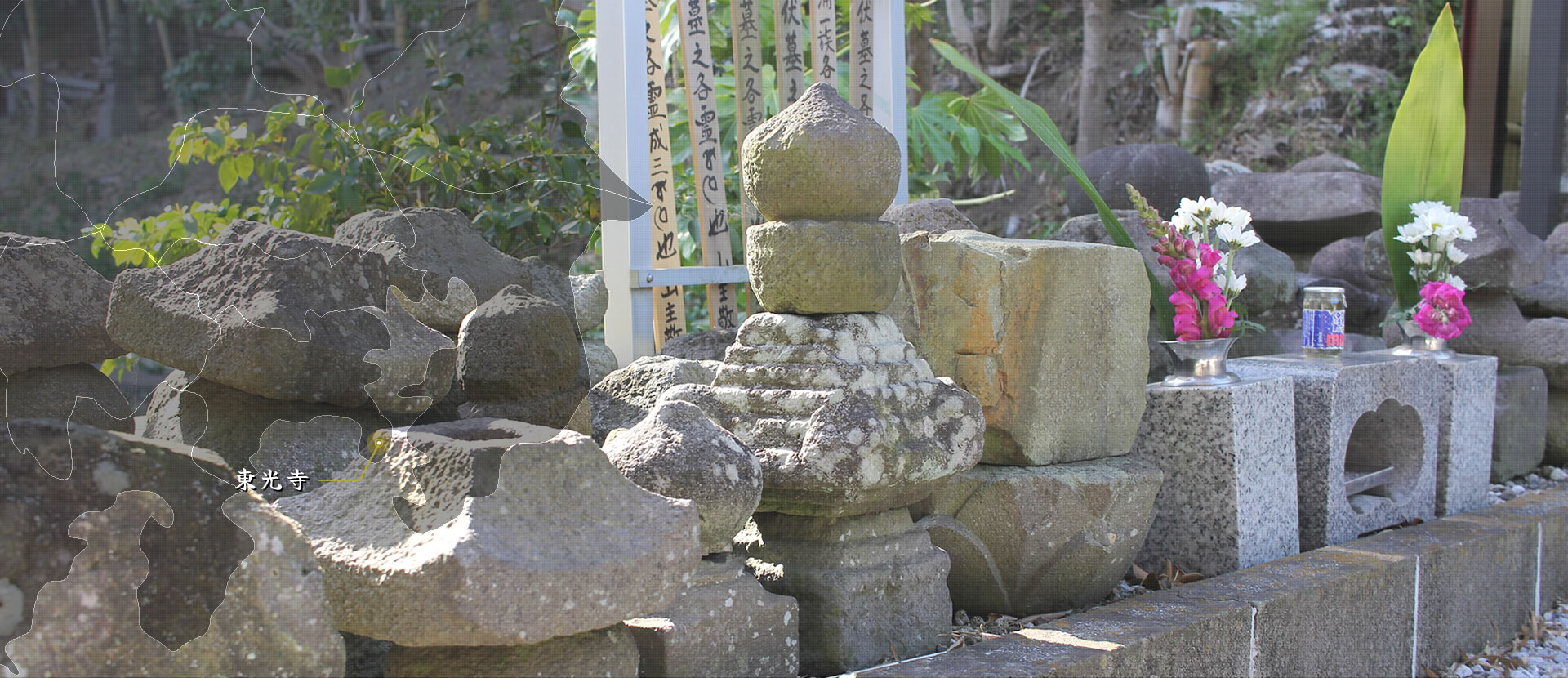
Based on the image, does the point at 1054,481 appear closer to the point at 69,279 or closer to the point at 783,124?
the point at 783,124

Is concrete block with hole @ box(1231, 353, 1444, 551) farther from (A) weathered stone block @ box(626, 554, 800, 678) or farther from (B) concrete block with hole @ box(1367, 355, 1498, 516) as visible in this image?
(A) weathered stone block @ box(626, 554, 800, 678)

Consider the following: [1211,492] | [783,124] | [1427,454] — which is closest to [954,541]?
[1211,492]

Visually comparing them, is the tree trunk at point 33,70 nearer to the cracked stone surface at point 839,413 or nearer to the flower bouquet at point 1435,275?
the cracked stone surface at point 839,413

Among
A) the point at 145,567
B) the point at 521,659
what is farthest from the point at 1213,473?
the point at 145,567

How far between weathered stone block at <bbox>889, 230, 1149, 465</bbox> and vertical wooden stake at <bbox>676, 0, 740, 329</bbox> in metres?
0.88

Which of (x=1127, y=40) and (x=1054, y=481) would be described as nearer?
(x=1054, y=481)

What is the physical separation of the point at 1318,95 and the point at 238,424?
34.2 ft

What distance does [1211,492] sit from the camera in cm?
277

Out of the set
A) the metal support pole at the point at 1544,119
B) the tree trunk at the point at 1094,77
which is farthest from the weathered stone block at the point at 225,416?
the tree trunk at the point at 1094,77

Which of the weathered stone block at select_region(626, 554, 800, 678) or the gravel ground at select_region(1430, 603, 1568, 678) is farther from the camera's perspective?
the gravel ground at select_region(1430, 603, 1568, 678)

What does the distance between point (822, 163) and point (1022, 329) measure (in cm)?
71

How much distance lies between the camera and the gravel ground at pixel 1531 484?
4.09 m

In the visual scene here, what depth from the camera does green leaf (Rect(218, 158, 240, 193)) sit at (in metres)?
1.39

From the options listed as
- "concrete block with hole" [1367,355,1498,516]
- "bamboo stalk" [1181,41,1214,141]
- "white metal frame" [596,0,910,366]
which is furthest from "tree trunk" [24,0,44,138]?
"bamboo stalk" [1181,41,1214,141]
